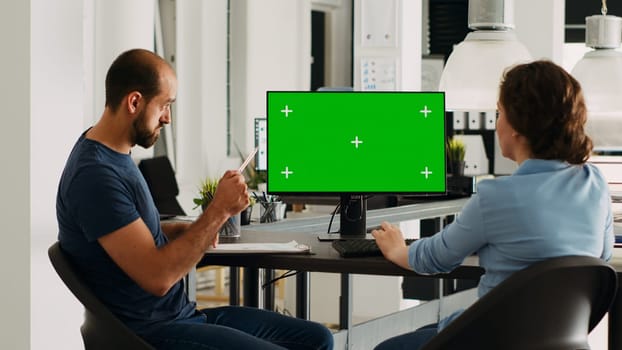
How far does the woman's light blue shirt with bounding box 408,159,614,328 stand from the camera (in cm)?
228

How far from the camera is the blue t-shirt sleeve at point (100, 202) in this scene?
2.55 meters

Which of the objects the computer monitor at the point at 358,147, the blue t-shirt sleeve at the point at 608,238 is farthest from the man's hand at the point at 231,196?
the blue t-shirt sleeve at the point at 608,238

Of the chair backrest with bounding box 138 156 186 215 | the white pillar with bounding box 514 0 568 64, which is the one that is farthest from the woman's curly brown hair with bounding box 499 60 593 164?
the white pillar with bounding box 514 0 568 64

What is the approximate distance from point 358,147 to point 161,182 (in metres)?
4.26

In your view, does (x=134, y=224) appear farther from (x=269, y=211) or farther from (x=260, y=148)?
(x=260, y=148)

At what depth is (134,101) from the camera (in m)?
2.71

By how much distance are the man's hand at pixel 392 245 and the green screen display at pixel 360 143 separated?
0.60 metres

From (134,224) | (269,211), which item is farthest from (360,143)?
(269,211)

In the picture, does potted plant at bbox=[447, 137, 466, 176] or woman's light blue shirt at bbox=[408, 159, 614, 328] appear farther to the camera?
potted plant at bbox=[447, 137, 466, 176]

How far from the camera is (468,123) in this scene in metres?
9.31

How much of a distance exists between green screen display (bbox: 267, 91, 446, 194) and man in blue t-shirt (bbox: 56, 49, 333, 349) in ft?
2.29

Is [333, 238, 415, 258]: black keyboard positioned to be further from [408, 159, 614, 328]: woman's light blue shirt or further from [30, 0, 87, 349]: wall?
[30, 0, 87, 349]: wall

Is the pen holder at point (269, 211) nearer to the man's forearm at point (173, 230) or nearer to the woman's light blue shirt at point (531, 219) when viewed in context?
the man's forearm at point (173, 230)

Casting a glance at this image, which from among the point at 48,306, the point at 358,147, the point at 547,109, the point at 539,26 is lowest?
the point at 48,306
